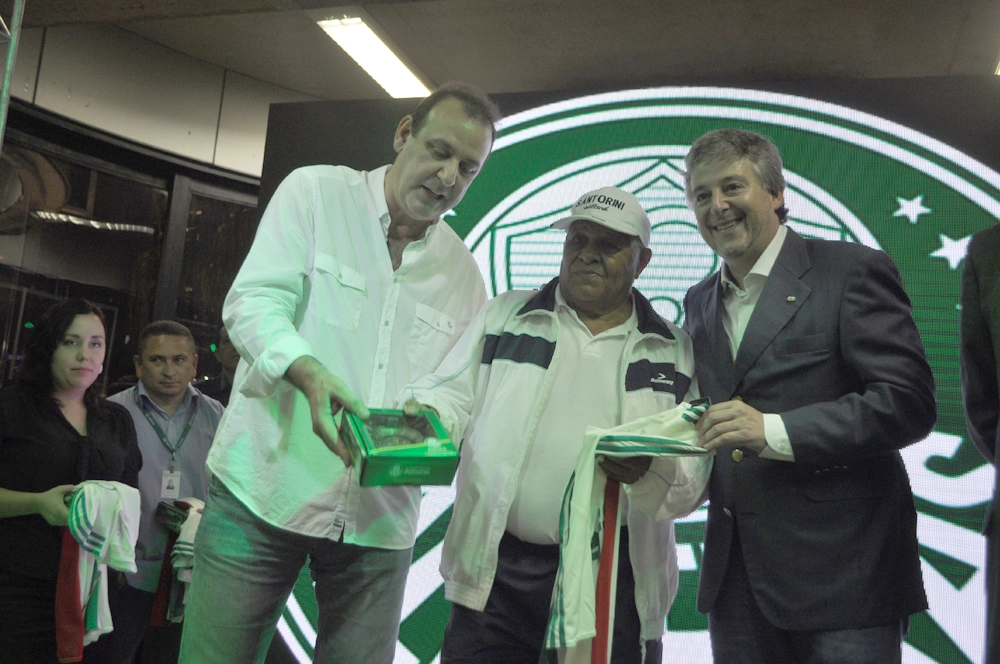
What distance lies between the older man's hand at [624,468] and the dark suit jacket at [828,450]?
0.71 ft

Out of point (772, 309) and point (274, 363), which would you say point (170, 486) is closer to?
point (274, 363)

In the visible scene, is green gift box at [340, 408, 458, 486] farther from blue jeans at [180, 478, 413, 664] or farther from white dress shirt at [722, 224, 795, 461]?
white dress shirt at [722, 224, 795, 461]

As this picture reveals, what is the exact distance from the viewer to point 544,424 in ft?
6.83

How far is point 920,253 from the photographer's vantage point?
3383 millimetres

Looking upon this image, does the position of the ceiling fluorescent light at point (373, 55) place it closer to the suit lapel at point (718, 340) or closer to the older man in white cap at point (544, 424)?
the older man in white cap at point (544, 424)

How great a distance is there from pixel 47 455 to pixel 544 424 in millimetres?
1951

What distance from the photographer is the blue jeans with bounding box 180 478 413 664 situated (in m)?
1.73

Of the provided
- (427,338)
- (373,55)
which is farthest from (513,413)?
(373,55)

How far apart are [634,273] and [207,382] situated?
292 cm

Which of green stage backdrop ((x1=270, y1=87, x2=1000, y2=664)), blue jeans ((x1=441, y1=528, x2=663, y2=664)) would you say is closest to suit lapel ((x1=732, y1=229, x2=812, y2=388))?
blue jeans ((x1=441, y1=528, x2=663, y2=664))

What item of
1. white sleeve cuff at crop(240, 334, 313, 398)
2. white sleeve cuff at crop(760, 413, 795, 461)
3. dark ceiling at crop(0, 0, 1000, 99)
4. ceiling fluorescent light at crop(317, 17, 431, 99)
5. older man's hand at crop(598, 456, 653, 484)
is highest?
dark ceiling at crop(0, 0, 1000, 99)

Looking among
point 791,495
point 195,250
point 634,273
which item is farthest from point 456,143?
point 195,250

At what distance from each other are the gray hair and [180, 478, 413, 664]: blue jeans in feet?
4.06

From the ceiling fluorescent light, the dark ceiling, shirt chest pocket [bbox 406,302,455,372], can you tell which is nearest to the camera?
shirt chest pocket [bbox 406,302,455,372]
